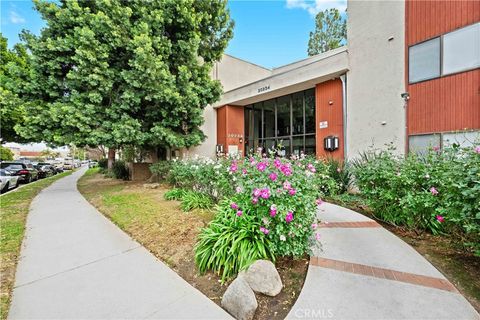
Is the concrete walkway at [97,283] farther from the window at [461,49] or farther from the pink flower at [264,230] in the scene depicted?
the window at [461,49]

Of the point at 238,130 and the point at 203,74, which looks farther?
the point at 238,130

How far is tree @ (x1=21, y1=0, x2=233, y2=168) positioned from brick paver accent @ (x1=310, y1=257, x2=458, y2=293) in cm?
797

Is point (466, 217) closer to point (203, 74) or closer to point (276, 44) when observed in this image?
point (203, 74)

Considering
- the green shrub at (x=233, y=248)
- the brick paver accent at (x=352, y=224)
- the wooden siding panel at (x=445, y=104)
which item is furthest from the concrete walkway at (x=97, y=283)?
the wooden siding panel at (x=445, y=104)

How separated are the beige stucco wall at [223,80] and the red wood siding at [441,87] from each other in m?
10.7

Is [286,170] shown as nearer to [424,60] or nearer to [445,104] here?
[445,104]

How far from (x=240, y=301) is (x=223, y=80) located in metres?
15.6

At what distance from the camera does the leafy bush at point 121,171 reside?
15234 millimetres

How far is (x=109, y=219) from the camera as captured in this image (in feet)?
19.0

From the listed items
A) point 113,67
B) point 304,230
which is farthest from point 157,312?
point 113,67

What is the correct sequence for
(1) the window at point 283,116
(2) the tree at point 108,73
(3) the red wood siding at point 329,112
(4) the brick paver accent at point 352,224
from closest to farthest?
(4) the brick paver accent at point 352,224, (2) the tree at point 108,73, (3) the red wood siding at point 329,112, (1) the window at point 283,116

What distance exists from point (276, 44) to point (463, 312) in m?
11.9

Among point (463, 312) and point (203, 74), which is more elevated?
point (203, 74)

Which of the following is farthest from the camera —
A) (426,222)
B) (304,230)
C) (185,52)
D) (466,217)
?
(185,52)
